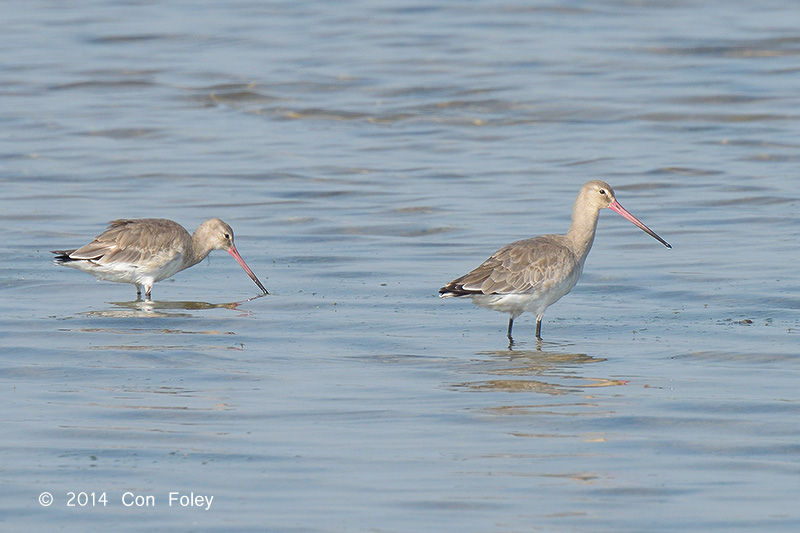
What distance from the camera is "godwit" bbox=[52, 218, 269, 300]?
9984mm

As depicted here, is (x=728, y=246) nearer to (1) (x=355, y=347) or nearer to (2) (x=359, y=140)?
(1) (x=355, y=347)

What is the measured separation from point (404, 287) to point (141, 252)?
207 cm

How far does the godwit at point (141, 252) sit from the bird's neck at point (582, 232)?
7.88 ft

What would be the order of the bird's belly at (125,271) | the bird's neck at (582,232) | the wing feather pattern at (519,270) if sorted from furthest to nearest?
the bird's belly at (125,271) → the bird's neck at (582,232) → the wing feather pattern at (519,270)

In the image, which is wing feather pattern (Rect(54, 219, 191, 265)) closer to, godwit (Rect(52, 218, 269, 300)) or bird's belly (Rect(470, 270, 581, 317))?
godwit (Rect(52, 218, 269, 300))

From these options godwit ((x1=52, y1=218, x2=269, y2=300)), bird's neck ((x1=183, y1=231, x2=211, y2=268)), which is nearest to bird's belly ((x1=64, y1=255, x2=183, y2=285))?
godwit ((x1=52, y1=218, x2=269, y2=300))

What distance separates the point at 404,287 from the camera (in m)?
10.0

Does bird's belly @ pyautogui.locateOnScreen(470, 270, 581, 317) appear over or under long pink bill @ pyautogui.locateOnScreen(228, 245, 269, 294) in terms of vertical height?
over

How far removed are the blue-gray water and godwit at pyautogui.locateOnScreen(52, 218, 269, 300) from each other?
0.77 ft

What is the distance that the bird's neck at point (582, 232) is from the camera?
9.34m

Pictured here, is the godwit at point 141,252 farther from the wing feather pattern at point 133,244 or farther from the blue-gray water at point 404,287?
the blue-gray water at point 404,287

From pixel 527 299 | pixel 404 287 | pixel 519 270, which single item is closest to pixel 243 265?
pixel 404 287

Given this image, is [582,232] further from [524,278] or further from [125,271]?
[125,271]

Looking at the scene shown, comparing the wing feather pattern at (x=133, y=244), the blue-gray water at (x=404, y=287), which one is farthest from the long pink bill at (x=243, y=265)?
the wing feather pattern at (x=133, y=244)
